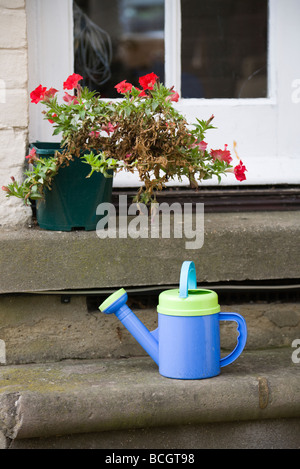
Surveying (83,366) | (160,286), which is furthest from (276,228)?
(83,366)

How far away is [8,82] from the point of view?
7.02 feet

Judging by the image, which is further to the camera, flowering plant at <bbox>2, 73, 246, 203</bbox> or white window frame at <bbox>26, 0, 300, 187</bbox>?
white window frame at <bbox>26, 0, 300, 187</bbox>

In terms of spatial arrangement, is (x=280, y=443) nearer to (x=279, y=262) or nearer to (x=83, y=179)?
(x=279, y=262)

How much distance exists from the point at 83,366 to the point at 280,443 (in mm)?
635

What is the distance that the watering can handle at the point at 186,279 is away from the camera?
1.79 m

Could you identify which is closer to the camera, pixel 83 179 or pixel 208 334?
pixel 208 334

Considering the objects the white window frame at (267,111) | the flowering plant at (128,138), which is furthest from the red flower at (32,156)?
the white window frame at (267,111)

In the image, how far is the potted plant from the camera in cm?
195

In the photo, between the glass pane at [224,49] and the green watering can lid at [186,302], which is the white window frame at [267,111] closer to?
the glass pane at [224,49]

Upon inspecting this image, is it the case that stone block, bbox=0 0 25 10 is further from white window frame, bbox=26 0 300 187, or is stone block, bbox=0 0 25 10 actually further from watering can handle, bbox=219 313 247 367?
watering can handle, bbox=219 313 247 367

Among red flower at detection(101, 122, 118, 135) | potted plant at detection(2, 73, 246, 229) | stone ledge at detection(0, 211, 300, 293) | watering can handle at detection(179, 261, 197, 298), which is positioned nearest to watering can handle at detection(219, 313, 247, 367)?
watering can handle at detection(179, 261, 197, 298)

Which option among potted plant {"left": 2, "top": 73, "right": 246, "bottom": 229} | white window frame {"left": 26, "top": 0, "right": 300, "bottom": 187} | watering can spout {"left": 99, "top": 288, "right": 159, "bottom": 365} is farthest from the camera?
white window frame {"left": 26, "top": 0, "right": 300, "bottom": 187}

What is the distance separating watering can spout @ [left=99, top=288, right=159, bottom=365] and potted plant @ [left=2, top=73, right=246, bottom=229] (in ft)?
1.18

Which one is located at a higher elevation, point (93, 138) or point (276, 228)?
point (93, 138)
